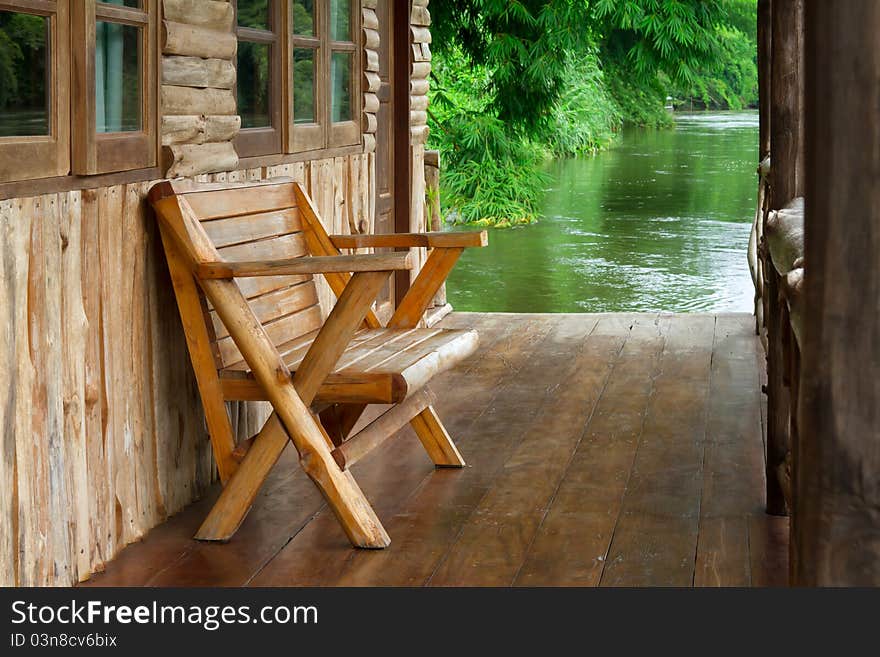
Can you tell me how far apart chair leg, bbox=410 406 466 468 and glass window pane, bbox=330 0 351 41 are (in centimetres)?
190

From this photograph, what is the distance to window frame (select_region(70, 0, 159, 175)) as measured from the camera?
125 inches

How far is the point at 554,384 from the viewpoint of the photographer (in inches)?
226

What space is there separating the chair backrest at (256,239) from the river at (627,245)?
5.32 metres

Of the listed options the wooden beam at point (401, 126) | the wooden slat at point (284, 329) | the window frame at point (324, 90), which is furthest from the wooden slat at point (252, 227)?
the wooden beam at point (401, 126)

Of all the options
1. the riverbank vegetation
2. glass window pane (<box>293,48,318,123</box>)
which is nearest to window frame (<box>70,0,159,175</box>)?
glass window pane (<box>293,48,318,123</box>)

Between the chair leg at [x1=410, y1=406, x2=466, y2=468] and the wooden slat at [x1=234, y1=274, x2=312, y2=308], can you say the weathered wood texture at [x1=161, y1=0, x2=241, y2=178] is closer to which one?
the wooden slat at [x1=234, y1=274, x2=312, y2=308]

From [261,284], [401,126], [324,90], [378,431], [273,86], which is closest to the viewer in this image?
[378,431]

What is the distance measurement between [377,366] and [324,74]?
6.79 ft

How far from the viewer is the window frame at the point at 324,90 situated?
4.83 metres

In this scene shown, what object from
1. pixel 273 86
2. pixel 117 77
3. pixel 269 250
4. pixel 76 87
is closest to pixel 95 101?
pixel 76 87

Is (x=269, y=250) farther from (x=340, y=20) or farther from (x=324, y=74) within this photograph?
(x=340, y=20)

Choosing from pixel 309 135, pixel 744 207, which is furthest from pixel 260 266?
pixel 744 207

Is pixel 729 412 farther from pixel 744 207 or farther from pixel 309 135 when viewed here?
pixel 744 207

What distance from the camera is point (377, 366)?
3.57m
